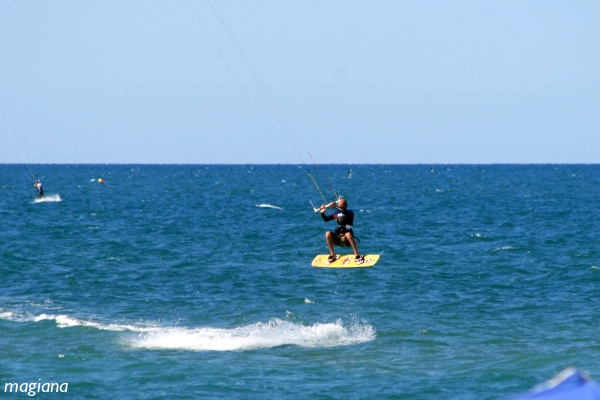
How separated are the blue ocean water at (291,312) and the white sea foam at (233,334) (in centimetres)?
4

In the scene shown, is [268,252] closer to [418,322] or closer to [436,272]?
[436,272]

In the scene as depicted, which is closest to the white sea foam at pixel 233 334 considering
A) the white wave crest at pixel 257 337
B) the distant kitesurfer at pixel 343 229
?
the white wave crest at pixel 257 337

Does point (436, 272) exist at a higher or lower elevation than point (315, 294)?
higher

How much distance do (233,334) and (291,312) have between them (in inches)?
110

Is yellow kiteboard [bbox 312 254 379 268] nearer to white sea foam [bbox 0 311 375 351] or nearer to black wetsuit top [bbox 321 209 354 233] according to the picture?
black wetsuit top [bbox 321 209 354 233]

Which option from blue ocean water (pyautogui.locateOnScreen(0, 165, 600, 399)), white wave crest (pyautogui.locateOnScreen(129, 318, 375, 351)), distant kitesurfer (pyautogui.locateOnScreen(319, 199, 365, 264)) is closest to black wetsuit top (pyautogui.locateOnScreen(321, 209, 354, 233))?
distant kitesurfer (pyautogui.locateOnScreen(319, 199, 365, 264))

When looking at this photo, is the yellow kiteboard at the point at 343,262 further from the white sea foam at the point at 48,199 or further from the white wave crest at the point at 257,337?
the white sea foam at the point at 48,199

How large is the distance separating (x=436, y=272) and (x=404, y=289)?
3540 mm

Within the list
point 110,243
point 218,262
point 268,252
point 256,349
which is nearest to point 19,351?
point 256,349

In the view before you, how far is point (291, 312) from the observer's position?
792 inches

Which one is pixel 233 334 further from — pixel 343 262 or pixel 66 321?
pixel 343 262

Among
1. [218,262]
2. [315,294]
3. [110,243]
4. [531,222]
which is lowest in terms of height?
[315,294]

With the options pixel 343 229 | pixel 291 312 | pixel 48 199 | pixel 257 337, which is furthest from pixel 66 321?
pixel 48 199

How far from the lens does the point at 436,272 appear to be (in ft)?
87.7
